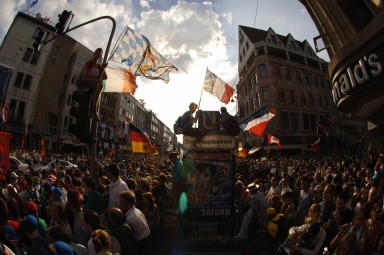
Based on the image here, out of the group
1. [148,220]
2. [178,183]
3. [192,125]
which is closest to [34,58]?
[192,125]

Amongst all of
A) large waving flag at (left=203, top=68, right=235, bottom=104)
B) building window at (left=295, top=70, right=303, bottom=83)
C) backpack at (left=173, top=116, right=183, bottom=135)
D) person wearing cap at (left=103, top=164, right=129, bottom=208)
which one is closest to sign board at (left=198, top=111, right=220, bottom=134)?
backpack at (left=173, top=116, right=183, bottom=135)

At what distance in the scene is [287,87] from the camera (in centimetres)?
4716

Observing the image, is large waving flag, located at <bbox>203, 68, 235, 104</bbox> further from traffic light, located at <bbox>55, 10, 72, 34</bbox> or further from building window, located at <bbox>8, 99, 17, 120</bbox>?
building window, located at <bbox>8, 99, 17, 120</bbox>

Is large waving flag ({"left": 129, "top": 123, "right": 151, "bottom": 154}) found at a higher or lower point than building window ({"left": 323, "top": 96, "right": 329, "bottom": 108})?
lower

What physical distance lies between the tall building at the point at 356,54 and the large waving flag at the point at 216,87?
4937 millimetres

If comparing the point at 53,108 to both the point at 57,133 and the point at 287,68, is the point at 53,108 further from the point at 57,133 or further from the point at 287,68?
the point at 287,68

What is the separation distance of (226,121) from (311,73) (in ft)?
159

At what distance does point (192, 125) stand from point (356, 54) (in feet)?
18.0

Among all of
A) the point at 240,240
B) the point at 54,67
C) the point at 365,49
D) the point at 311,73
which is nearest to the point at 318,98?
the point at 311,73

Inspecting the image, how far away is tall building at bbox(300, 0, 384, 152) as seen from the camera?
27.8ft

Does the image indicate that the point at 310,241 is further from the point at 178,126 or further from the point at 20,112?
the point at 20,112

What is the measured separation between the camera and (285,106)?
1805 inches

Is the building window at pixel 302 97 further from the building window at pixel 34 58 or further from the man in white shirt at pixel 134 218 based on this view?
the man in white shirt at pixel 134 218

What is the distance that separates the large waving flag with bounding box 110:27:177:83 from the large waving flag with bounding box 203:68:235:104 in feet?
11.0
